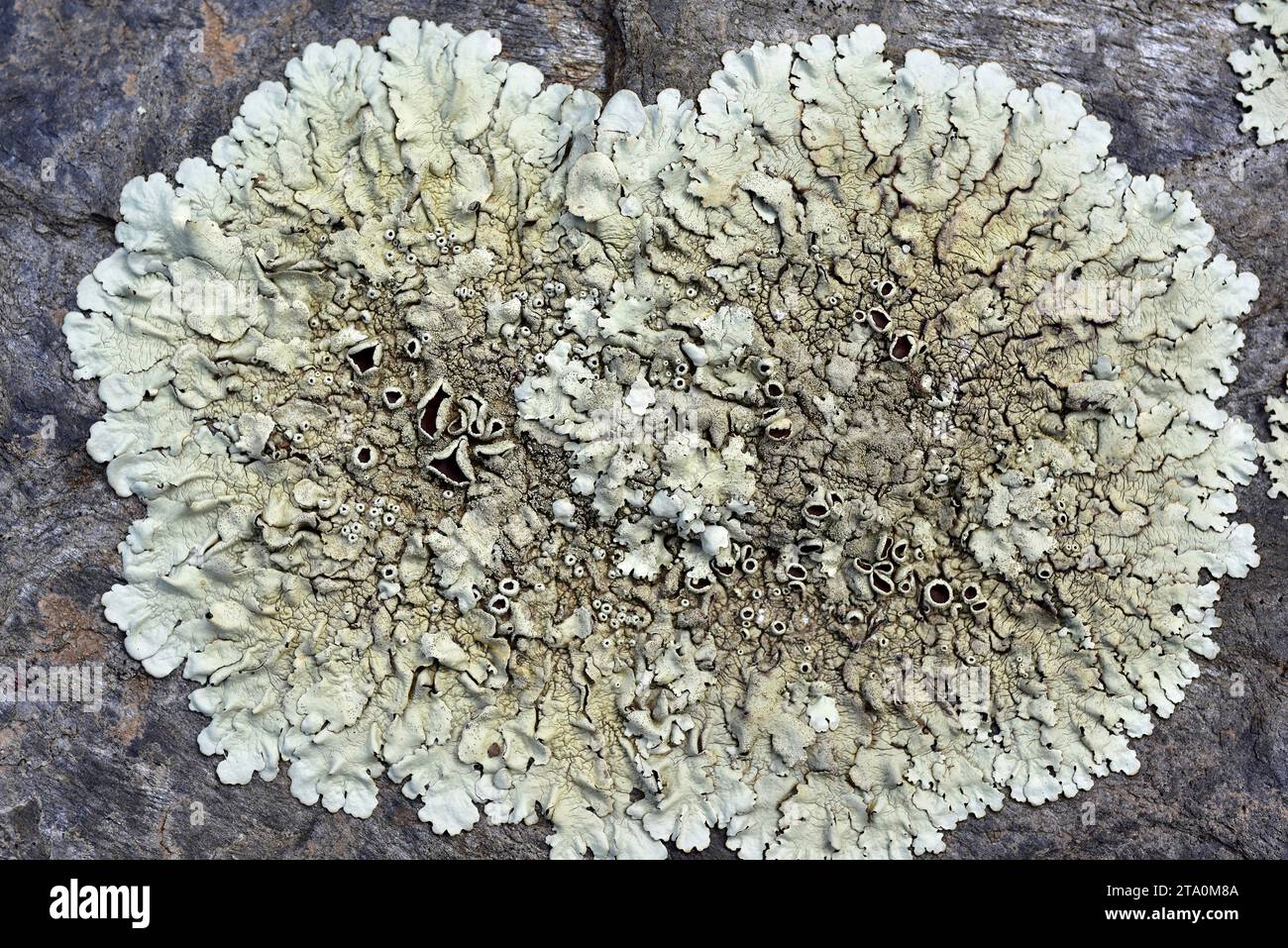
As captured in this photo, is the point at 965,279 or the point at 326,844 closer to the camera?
the point at 965,279

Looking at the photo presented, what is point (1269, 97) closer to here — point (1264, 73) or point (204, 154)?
point (1264, 73)

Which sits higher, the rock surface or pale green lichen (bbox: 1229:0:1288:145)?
pale green lichen (bbox: 1229:0:1288:145)

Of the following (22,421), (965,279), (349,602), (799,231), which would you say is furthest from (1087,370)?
(22,421)

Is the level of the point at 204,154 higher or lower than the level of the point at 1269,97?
lower

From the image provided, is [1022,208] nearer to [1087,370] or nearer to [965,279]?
[965,279]

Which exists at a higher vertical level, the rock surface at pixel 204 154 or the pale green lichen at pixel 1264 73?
the pale green lichen at pixel 1264 73

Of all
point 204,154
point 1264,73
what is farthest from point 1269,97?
point 204,154

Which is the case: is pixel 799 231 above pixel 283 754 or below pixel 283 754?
above
